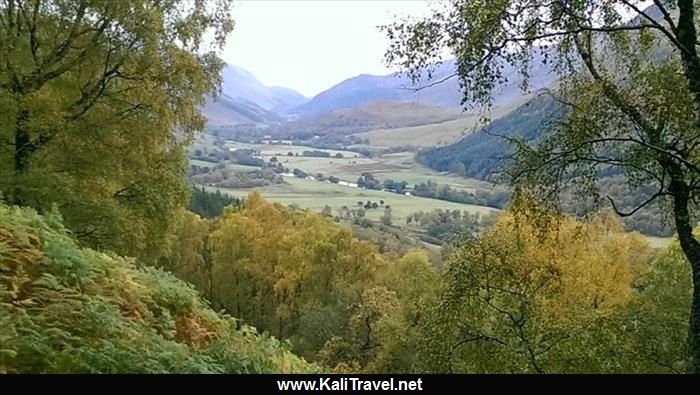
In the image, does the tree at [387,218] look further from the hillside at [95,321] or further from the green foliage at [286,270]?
the hillside at [95,321]

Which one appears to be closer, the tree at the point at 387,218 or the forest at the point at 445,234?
the forest at the point at 445,234

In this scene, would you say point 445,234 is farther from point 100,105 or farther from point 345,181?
point 345,181

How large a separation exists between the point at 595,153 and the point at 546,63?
130cm

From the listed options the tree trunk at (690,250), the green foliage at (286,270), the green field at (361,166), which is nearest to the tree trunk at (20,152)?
the tree trunk at (690,250)

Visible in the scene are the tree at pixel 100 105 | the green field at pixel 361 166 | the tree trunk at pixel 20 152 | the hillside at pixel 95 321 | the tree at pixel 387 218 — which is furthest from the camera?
the green field at pixel 361 166

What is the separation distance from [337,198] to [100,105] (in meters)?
86.5

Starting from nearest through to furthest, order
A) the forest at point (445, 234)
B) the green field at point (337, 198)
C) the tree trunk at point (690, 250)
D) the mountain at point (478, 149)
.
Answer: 1. the forest at point (445, 234)
2. the tree trunk at point (690, 250)
3. the mountain at point (478, 149)
4. the green field at point (337, 198)

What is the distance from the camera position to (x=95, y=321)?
5.91m

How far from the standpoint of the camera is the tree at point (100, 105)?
1236 cm

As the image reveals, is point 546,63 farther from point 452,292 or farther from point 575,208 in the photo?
point 452,292
